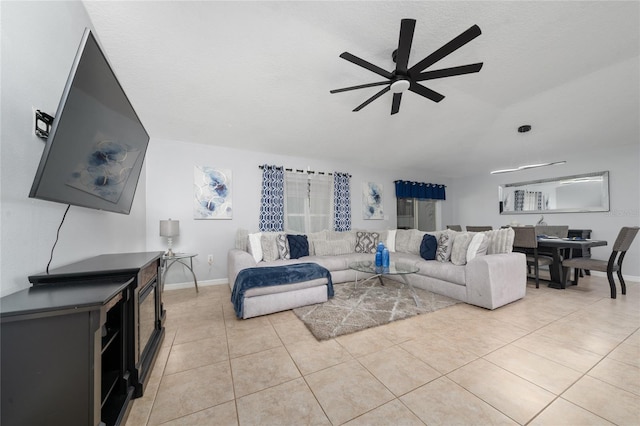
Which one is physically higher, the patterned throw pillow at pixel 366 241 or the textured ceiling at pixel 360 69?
the textured ceiling at pixel 360 69

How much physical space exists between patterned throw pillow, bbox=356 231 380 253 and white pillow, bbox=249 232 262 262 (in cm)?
185

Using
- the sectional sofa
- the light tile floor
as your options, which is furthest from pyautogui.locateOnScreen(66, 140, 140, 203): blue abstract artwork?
the sectional sofa

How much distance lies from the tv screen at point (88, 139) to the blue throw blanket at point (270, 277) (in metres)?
1.31

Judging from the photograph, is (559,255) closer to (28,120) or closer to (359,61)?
(359,61)

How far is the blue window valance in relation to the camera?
5738 millimetres

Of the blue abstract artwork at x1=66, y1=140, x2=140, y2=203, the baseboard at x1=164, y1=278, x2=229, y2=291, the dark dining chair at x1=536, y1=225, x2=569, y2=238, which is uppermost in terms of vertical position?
the blue abstract artwork at x1=66, y1=140, x2=140, y2=203

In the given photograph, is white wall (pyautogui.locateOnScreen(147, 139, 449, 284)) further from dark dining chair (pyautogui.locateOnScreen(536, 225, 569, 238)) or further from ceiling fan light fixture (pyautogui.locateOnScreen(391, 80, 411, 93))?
Answer: dark dining chair (pyautogui.locateOnScreen(536, 225, 569, 238))

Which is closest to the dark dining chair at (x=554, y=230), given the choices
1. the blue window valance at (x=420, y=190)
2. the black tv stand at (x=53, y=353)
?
the blue window valance at (x=420, y=190)

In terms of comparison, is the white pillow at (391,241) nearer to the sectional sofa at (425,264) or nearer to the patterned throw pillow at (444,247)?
the sectional sofa at (425,264)

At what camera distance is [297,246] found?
12.3 ft

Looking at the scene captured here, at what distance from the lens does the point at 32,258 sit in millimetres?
1109

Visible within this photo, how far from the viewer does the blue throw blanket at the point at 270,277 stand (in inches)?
94.4

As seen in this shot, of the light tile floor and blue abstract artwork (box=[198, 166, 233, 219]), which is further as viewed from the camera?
blue abstract artwork (box=[198, 166, 233, 219])

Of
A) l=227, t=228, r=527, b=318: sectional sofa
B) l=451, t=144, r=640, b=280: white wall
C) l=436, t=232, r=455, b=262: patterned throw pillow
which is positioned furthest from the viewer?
l=451, t=144, r=640, b=280: white wall
